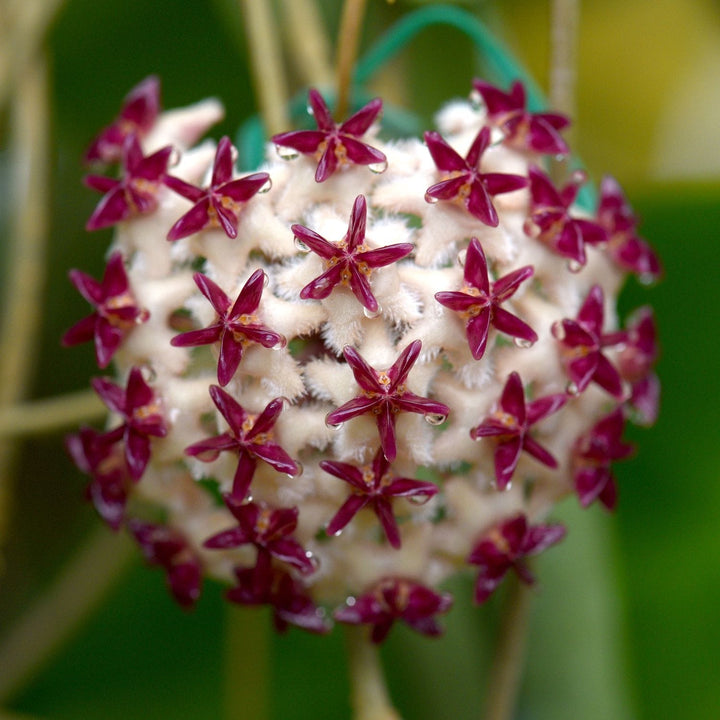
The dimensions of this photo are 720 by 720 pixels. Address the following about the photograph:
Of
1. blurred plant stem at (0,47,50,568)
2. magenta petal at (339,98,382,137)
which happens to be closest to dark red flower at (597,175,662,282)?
magenta petal at (339,98,382,137)

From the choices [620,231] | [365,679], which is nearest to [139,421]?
[365,679]

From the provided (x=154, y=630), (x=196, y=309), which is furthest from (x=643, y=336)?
(x=154, y=630)

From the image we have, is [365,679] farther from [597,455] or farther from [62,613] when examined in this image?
[62,613]

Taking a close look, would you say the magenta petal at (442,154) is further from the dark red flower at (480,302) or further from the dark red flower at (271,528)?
the dark red flower at (271,528)

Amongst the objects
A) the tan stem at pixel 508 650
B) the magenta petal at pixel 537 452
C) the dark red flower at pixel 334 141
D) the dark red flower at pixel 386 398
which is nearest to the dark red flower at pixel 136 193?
the dark red flower at pixel 334 141

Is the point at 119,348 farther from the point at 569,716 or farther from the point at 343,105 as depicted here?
the point at 569,716

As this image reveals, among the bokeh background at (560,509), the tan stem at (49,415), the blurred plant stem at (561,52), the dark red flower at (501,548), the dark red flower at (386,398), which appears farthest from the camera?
the bokeh background at (560,509)
